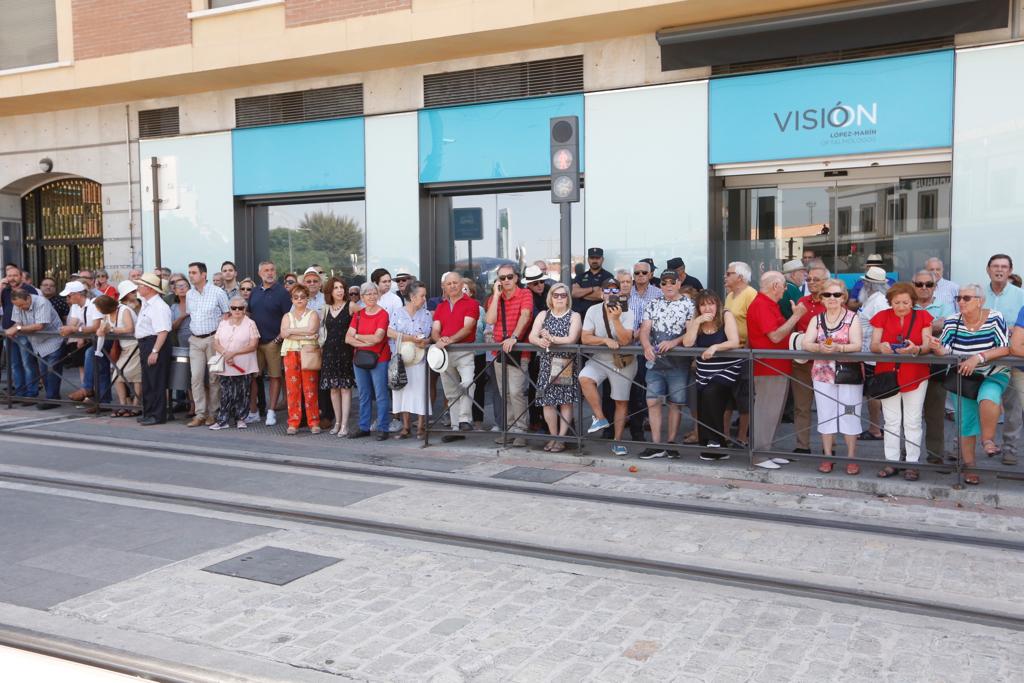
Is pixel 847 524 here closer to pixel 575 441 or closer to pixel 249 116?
pixel 575 441

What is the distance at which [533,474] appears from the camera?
8.52 meters

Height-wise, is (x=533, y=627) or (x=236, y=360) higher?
(x=236, y=360)

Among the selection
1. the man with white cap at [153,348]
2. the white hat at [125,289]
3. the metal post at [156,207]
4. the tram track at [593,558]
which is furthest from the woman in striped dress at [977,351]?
the metal post at [156,207]

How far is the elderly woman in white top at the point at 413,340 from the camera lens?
32.9 ft

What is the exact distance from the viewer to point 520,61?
13648mm

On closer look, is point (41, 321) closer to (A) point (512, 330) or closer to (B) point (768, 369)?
(A) point (512, 330)

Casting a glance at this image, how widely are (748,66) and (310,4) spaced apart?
6.71 meters

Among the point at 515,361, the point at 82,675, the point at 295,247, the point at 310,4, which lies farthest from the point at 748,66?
the point at 82,675

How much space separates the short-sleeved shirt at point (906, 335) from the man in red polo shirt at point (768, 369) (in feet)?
2.56

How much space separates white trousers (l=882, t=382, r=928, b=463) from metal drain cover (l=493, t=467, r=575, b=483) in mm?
2816

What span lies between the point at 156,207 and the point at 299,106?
11.5ft

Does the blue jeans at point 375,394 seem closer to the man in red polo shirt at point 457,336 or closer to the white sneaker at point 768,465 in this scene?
the man in red polo shirt at point 457,336

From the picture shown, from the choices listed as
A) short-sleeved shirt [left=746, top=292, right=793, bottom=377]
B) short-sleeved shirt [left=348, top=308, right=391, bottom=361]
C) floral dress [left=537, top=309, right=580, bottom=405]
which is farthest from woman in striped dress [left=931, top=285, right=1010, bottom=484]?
short-sleeved shirt [left=348, top=308, right=391, bottom=361]

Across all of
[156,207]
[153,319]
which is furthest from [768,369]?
[156,207]
